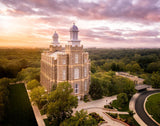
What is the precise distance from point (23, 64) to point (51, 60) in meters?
36.4

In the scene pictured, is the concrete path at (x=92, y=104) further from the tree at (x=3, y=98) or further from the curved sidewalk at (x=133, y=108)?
the tree at (x=3, y=98)

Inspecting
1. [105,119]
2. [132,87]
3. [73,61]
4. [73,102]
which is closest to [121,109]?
[105,119]

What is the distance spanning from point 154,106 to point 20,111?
35074 millimetres

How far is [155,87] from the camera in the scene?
51.0 metres

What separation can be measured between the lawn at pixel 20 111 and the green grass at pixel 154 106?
26871 millimetres

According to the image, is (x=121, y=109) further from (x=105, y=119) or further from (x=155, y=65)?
(x=155, y=65)

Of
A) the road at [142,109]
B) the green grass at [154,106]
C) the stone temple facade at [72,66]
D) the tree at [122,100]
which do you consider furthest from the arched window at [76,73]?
the green grass at [154,106]

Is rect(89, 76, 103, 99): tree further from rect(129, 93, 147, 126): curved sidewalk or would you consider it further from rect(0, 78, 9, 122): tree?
rect(0, 78, 9, 122): tree

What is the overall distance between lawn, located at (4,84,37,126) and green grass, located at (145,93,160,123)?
26871mm

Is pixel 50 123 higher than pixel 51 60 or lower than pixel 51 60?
lower

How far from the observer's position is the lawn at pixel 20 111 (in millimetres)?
26188

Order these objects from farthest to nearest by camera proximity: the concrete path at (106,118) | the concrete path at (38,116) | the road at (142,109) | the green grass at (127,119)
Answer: the road at (142,109) → the concrete path at (38,116) → the concrete path at (106,118) → the green grass at (127,119)

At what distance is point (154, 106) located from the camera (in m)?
34.7

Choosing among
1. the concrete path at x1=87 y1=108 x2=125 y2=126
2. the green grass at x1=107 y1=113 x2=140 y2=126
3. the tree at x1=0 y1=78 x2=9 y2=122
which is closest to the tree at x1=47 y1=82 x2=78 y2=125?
the concrete path at x1=87 y1=108 x2=125 y2=126
